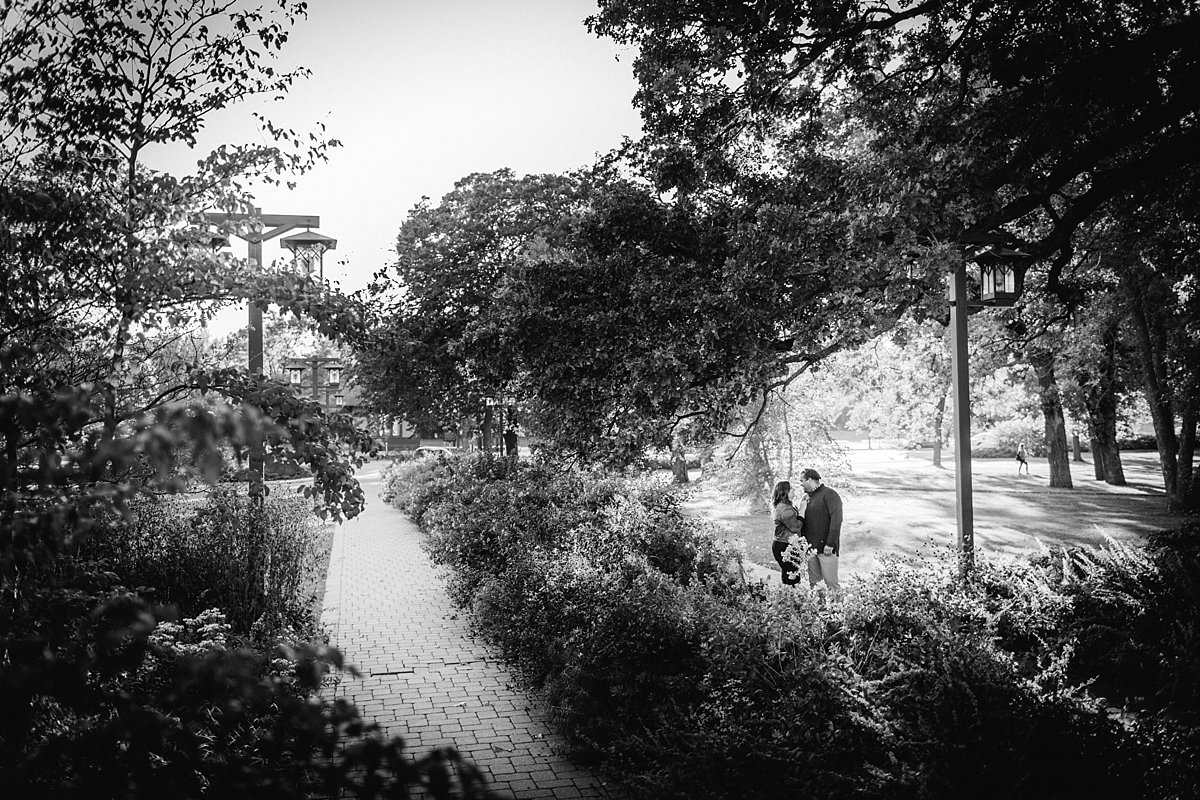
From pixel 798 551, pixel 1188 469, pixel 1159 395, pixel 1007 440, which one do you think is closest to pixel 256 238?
pixel 798 551

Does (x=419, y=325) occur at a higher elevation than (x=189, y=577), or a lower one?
higher

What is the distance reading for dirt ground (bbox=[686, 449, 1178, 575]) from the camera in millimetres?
16625

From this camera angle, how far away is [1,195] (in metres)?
3.69

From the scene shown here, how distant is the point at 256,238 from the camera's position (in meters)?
5.27

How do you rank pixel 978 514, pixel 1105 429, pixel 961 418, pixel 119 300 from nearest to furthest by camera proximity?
pixel 119 300 < pixel 961 418 < pixel 978 514 < pixel 1105 429

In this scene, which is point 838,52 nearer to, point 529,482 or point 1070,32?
point 1070,32

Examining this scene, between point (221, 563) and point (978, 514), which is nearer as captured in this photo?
point (221, 563)

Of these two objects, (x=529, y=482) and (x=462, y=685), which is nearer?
(x=462, y=685)

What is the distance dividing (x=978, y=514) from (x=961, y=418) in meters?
16.2

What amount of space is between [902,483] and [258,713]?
31.4 m

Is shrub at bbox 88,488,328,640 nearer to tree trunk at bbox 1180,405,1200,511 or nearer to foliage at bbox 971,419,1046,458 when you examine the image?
tree trunk at bbox 1180,405,1200,511

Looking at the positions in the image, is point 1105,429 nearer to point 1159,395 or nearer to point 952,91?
point 1159,395

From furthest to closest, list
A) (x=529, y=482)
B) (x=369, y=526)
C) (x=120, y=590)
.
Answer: (x=369, y=526)
(x=529, y=482)
(x=120, y=590)

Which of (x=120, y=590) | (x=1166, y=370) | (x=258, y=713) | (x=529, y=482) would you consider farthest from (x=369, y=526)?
(x=1166, y=370)
